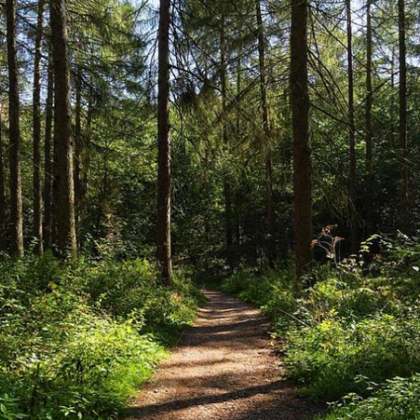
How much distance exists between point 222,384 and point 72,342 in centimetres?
195

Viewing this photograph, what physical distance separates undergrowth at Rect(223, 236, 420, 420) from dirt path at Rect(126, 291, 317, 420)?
33 cm

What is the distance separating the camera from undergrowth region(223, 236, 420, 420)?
3.90m

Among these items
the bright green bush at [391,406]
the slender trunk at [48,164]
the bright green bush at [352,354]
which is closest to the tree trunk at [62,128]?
the bright green bush at [352,354]

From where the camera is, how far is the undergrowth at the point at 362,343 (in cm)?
390

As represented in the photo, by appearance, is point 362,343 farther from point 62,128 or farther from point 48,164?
point 48,164

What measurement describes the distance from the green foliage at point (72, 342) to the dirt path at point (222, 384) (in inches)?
12.1

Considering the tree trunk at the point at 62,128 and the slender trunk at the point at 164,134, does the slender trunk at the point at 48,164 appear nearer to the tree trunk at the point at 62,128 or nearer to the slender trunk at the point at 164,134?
the slender trunk at the point at 164,134

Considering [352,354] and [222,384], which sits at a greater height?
[352,354]

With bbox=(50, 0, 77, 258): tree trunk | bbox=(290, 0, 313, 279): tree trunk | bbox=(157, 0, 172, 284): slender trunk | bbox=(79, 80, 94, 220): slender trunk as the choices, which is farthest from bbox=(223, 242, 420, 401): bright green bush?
bbox=(79, 80, 94, 220): slender trunk

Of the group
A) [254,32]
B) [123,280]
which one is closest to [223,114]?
[254,32]

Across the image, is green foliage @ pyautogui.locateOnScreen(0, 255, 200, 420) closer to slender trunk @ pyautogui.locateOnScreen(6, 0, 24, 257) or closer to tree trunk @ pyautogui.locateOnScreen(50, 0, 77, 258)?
tree trunk @ pyautogui.locateOnScreen(50, 0, 77, 258)

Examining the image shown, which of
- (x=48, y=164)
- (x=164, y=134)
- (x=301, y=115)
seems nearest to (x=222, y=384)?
(x=301, y=115)

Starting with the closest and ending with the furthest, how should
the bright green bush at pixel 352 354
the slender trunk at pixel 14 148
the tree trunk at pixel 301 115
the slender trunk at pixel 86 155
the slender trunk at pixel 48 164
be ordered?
the bright green bush at pixel 352 354, the tree trunk at pixel 301 115, the slender trunk at pixel 86 155, the slender trunk at pixel 14 148, the slender trunk at pixel 48 164

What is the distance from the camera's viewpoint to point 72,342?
5.13 metres
